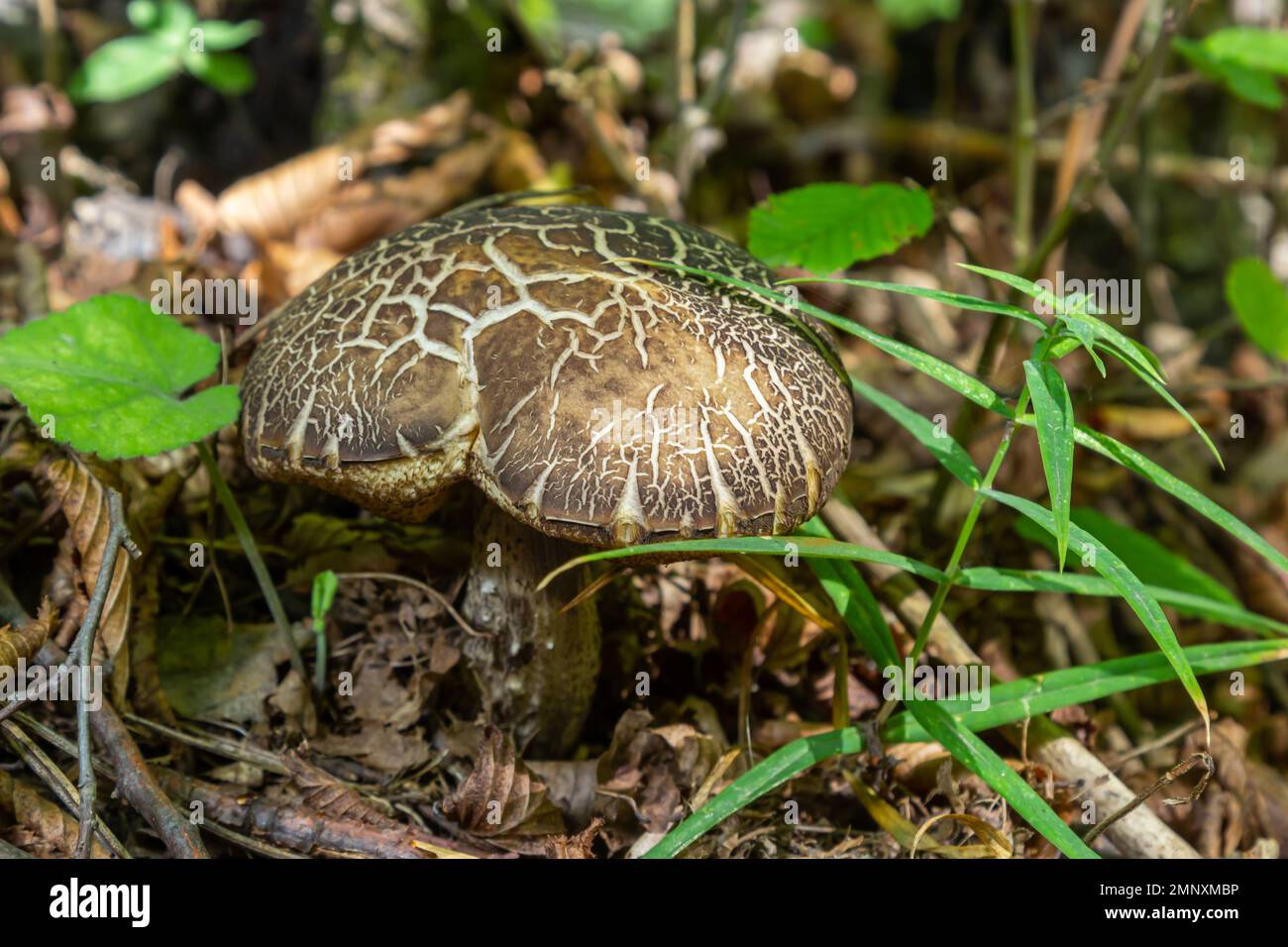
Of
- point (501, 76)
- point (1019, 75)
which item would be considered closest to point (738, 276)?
point (1019, 75)

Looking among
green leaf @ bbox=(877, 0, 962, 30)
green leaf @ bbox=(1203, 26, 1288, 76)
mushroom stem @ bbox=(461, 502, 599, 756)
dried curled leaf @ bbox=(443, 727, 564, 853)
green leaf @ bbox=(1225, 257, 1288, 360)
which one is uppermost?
green leaf @ bbox=(877, 0, 962, 30)

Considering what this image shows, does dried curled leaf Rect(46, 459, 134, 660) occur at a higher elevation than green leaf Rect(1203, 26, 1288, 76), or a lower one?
lower

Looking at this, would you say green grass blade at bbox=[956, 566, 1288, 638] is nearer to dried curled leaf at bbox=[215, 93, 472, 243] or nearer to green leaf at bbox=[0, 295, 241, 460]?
green leaf at bbox=[0, 295, 241, 460]

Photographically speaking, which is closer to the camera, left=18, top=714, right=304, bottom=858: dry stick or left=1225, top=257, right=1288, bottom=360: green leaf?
left=18, top=714, right=304, bottom=858: dry stick

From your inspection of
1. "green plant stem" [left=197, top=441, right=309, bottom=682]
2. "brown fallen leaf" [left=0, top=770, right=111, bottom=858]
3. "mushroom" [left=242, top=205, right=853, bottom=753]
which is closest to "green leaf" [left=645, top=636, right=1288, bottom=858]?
"mushroom" [left=242, top=205, right=853, bottom=753]

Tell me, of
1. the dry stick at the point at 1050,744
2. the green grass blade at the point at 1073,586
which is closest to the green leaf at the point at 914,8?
the dry stick at the point at 1050,744

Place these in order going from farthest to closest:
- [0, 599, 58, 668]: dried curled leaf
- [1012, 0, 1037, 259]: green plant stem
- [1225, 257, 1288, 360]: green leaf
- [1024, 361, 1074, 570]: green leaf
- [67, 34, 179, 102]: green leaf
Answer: [67, 34, 179, 102]: green leaf, [1012, 0, 1037, 259]: green plant stem, [1225, 257, 1288, 360]: green leaf, [0, 599, 58, 668]: dried curled leaf, [1024, 361, 1074, 570]: green leaf

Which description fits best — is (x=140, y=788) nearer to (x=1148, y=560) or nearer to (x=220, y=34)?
(x=1148, y=560)
